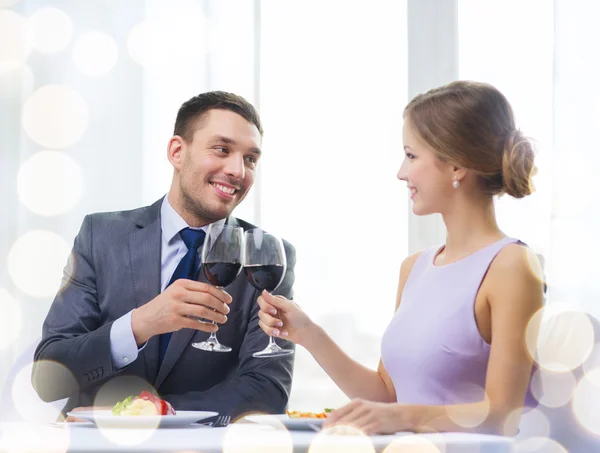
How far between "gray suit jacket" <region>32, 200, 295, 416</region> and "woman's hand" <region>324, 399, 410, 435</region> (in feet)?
2.56

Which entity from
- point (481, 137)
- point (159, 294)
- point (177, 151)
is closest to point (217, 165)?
point (177, 151)

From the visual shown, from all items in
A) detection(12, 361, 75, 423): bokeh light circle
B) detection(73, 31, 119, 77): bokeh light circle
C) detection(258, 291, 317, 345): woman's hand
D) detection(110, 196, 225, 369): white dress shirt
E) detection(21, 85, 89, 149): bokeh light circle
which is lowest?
detection(12, 361, 75, 423): bokeh light circle

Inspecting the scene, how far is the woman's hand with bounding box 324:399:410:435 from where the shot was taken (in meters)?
1.21

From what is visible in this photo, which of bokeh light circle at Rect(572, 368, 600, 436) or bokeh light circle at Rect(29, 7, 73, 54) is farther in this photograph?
bokeh light circle at Rect(29, 7, 73, 54)

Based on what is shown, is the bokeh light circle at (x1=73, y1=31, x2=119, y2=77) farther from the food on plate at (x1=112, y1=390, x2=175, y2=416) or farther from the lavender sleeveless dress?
the food on plate at (x1=112, y1=390, x2=175, y2=416)

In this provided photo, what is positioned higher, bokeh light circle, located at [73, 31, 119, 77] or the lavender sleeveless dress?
bokeh light circle, located at [73, 31, 119, 77]

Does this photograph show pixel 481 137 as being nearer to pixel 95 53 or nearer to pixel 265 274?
pixel 265 274

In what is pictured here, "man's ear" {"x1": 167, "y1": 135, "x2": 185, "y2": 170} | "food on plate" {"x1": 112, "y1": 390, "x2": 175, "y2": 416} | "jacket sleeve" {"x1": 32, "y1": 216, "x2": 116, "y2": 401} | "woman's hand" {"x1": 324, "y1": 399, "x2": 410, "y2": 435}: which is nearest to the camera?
"woman's hand" {"x1": 324, "y1": 399, "x2": 410, "y2": 435}

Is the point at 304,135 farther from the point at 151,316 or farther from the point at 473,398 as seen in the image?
the point at 473,398

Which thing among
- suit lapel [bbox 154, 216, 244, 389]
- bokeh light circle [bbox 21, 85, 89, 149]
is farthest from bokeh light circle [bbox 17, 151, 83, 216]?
suit lapel [bbox 154, 216, 244, 389]

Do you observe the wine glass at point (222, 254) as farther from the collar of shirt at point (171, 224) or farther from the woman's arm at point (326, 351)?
the collar of shirt at point (171, 224)

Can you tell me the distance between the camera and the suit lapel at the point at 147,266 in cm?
213

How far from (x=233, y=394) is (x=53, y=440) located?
0.90 metres

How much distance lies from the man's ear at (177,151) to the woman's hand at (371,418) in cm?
137
